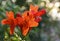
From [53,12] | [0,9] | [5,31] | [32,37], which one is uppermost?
[0,9]

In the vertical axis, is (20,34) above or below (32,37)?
above

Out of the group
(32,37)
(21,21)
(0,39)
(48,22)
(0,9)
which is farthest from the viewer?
(48,22)

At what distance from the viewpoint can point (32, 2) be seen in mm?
3111

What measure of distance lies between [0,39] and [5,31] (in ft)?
0.29

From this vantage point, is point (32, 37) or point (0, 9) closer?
point (0, 9)

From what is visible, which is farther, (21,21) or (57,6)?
(57,6)

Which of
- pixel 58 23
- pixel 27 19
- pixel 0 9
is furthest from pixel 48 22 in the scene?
pixel 27 19

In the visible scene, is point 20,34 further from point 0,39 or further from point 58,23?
point 58,23

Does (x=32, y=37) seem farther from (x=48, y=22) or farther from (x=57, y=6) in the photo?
(x=57, y=6)

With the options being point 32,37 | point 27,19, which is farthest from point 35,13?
point 32,37

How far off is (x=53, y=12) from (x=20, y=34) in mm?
1243

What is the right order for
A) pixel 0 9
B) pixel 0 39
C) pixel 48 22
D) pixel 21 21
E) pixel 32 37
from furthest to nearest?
pixel 48 22 < pixel 32 37 < pixel 0 9 < pixel 0 39 < pixel 21 21

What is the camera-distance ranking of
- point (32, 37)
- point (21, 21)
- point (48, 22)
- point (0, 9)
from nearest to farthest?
point (21, 21) → point (0, 9) → point (32, 37) → point (48, 22)

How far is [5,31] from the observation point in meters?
2.02
